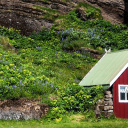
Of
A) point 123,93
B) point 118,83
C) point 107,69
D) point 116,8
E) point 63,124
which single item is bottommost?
point 63,124

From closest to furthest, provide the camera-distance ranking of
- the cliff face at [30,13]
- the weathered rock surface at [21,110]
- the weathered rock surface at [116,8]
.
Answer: the weathered rock surface at [21,110] < the cliff face at [30,13] < the weathered rock surface at [116,8]

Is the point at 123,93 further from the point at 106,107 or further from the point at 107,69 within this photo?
the point at 107,69

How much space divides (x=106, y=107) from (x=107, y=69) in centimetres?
254

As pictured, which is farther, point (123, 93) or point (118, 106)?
point (123, 93)

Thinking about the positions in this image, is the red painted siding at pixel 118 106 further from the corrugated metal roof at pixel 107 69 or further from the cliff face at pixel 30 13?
the cliff face at pixel 30 13

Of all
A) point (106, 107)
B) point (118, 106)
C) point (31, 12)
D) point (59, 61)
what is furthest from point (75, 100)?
point (31, 12)

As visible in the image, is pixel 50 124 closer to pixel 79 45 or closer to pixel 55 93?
pixel 55 93

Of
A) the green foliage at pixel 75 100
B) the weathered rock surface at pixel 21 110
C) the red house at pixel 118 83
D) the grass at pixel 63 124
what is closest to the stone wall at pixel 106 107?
the red house at pixel 118 83

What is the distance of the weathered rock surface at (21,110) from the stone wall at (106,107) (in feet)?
8.43

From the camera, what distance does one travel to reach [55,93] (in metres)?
15.4

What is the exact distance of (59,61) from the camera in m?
20.6

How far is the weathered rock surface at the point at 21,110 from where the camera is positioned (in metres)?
13.2

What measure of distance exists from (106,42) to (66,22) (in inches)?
208

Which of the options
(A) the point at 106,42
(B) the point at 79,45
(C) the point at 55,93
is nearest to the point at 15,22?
(B) the point at 79,45
